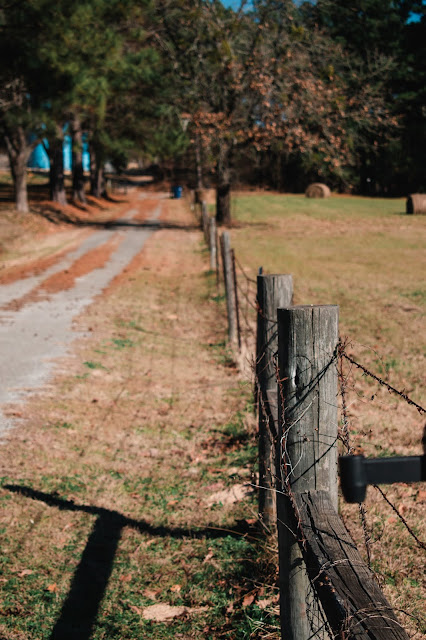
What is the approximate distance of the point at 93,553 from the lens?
403 cm

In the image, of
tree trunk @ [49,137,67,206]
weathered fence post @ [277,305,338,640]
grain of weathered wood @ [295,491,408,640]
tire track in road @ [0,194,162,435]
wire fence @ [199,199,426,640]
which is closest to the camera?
grain of weathered wood @ [295,491,408,640]

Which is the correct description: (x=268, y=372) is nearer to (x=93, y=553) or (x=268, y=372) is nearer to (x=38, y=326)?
(x=93, y=553)

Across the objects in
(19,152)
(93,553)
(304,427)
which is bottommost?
(93,553)

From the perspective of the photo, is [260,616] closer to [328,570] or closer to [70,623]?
[70,623]

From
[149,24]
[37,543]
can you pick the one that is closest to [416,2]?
[149,24]

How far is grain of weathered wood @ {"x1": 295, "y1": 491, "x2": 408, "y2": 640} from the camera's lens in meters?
1.65

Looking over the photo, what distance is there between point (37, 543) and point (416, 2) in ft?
172

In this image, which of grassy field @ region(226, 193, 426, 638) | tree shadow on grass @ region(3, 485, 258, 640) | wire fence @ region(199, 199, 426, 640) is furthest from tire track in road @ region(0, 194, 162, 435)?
grassy field @ region(226, 193, 426, 638)

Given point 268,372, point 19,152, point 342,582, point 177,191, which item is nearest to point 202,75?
point 19,152

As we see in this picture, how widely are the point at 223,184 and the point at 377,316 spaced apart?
1519cm

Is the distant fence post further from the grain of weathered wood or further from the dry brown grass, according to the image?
the grain of weathered wood

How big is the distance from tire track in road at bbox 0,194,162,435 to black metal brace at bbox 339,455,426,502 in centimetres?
452

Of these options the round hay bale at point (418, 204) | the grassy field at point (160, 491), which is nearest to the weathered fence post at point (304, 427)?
the grassy field at point (160, 491)

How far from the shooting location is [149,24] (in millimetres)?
27031
